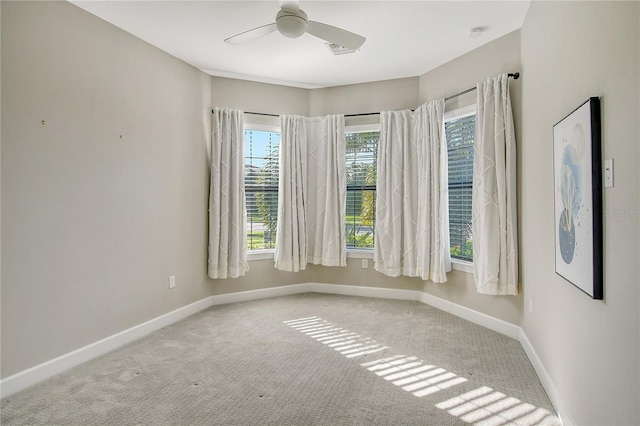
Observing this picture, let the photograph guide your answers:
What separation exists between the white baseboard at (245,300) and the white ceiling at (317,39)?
99.5 inches

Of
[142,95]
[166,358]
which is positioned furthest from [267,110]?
[166,358]

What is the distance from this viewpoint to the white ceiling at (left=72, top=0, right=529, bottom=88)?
9.29ft

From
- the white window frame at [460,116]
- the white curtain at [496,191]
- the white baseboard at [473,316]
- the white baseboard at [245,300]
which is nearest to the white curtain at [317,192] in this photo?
the white baseboard at [245,300]

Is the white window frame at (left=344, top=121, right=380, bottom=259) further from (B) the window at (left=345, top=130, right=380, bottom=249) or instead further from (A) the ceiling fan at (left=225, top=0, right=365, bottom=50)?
(A) the ceiling fan at (left=225, top=0, right=365, bottom=50)

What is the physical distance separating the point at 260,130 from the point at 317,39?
1.54m

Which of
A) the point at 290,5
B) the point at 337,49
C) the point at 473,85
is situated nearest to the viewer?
the point at 290,5

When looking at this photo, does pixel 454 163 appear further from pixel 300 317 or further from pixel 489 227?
pixel 300 317

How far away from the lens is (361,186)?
4.74 metres

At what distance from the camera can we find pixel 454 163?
397cm

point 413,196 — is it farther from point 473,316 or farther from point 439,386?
point 439,386

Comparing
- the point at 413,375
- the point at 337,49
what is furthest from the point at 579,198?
the point at 337,49

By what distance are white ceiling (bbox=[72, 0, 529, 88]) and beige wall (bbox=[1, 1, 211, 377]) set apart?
301mm

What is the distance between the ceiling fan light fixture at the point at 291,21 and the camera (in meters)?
2.37

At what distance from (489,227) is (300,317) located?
2.01 meters
